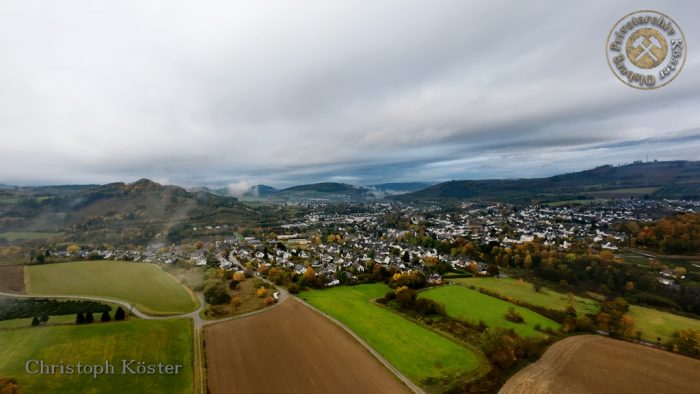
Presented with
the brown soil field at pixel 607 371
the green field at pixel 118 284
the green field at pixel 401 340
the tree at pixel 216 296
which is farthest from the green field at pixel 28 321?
the brown soil field at pixel 607 371

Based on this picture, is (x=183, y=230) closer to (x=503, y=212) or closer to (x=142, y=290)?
(x=142, y=290)

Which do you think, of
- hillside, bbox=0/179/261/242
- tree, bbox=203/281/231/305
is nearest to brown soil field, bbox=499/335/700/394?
tree, bbox=203/281/231/305

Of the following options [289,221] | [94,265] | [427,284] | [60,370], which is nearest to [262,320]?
[60,370]

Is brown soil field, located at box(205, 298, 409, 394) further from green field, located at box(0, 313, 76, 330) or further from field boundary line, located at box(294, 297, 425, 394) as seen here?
green field, located at box(0, 313, 76, 330)

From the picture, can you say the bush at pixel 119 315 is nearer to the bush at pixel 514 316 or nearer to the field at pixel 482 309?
the field at pixel 482 309

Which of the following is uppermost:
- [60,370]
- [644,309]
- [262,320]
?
[60,370]

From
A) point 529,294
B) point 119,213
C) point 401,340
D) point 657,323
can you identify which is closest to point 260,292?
point 401,340
